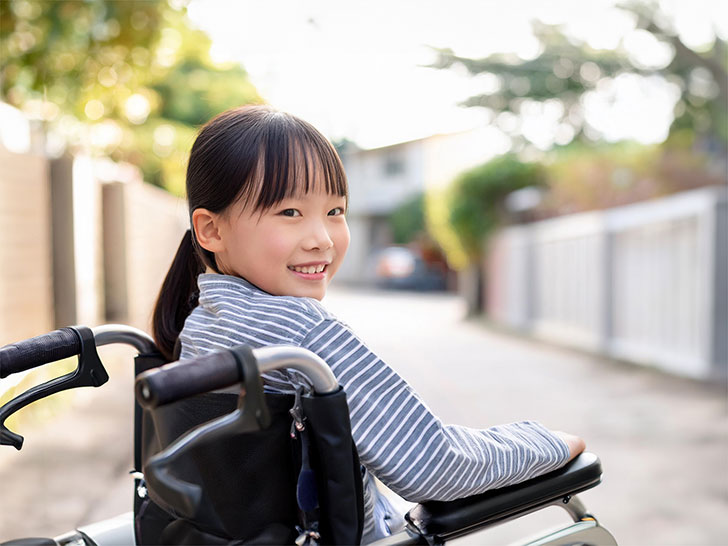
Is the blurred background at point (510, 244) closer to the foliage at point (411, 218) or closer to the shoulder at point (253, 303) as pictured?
the shoulder at point (253, 303)

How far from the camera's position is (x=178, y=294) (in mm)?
1528

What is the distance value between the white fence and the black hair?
192 inches

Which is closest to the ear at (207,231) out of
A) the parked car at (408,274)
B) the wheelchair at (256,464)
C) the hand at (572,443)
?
the wheelchair at (256,464)

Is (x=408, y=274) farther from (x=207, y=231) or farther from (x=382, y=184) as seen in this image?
(x=207, y=231)

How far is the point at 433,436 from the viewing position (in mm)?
1124

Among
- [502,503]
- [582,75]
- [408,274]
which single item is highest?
[582,75]

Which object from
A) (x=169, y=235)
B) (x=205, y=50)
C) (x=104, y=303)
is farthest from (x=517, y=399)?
(x=205, y=50)

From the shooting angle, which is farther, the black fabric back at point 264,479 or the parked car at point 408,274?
the parked car at point 408,274

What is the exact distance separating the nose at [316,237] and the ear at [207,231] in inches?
6.1

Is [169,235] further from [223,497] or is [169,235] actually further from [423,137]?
[423,137]

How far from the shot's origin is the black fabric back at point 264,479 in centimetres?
106

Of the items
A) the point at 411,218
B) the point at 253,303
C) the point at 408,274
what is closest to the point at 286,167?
the point at 253,303

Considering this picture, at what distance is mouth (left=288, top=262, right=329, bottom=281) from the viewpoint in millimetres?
1275

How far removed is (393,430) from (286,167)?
43 centimetres
